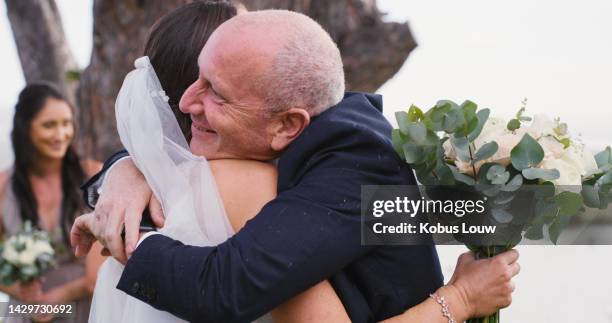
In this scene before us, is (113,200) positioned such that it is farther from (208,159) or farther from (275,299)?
(275,299)

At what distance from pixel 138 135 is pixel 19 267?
166 inches

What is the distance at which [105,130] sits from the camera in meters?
6.97

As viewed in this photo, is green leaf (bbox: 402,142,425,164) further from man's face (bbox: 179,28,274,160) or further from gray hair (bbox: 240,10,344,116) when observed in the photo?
man's face (bbox: 179,28,274,160)

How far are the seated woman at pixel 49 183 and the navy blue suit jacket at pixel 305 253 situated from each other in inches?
179

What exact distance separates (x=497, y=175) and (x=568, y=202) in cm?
23

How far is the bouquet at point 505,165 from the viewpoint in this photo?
91.0 inches

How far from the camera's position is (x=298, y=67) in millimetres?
2221

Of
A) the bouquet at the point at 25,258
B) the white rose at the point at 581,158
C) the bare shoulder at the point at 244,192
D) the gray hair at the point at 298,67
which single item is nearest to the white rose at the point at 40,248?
the bouquet at the point at 25,258

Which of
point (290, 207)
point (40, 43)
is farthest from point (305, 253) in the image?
point (40, 43)

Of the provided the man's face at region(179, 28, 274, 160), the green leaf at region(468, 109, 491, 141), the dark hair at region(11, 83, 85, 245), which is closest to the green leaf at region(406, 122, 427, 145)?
the green leaf at region(468, 109, 491, 141)

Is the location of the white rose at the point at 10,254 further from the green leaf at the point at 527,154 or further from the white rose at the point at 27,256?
the green leaf at the point at 527,154

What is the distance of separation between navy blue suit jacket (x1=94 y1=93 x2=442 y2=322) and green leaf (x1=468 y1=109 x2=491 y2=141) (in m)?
0.20

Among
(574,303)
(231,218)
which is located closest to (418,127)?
(231,218)

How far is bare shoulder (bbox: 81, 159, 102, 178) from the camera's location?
6746mm
